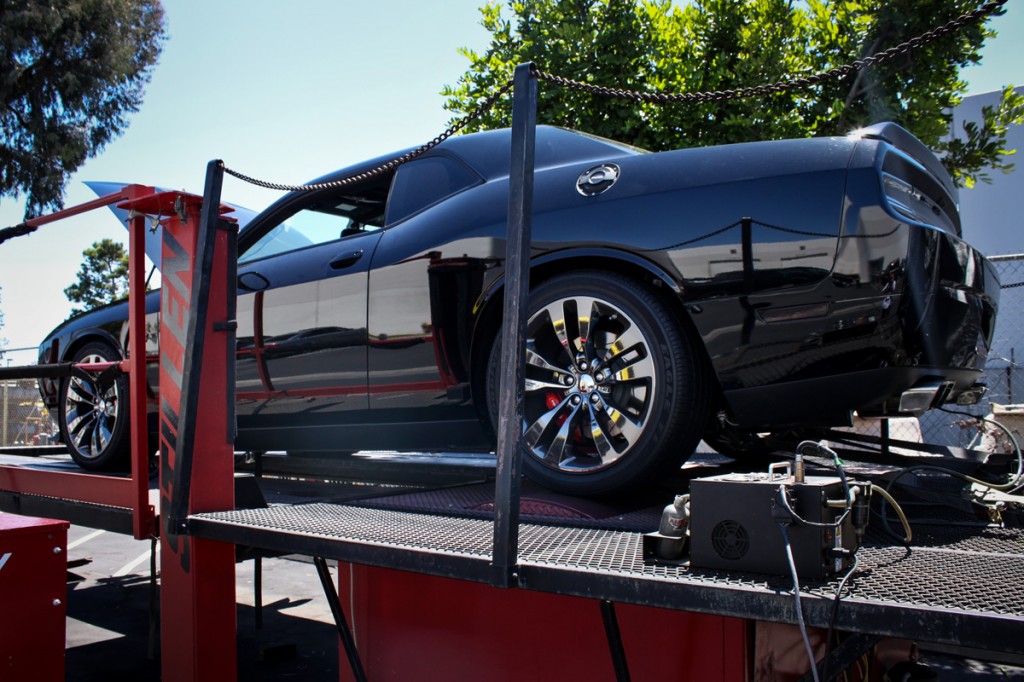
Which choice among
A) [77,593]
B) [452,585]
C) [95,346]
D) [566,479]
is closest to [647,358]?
[566,479]

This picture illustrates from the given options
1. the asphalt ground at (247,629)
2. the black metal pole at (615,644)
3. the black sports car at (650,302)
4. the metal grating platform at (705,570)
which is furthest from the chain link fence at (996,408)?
the black metal pole at (615,644)

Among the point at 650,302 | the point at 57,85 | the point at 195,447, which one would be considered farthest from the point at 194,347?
the point at 57,85

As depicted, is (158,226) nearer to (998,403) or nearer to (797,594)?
(797,594)

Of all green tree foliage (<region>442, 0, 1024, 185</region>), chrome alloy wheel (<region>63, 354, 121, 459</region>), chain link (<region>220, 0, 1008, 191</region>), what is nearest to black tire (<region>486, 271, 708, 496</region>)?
chain link (<region>220, 0, 1008, 191</region>)

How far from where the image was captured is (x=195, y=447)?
282cm

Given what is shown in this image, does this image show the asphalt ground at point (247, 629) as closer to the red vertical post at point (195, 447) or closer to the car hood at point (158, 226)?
the red vertical post at point (195, 447)

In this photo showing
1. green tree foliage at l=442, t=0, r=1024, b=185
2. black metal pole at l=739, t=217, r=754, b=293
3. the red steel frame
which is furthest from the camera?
green tree foliage at l=442, t=0, r=1024, b=185

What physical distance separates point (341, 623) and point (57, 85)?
21.7 meters

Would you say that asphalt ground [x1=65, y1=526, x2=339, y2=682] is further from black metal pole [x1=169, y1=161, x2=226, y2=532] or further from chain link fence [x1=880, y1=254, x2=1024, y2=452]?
chain link fence [x1=880, y1=254, x2=1024, y2=452]

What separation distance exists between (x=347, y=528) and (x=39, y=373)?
2155mm

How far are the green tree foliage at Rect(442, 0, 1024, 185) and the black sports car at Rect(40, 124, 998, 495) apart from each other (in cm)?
432

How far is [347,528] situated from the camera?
2414 millimetres

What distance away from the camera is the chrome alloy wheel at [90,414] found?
4418mm

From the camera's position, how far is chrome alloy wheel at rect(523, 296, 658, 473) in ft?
8.51
